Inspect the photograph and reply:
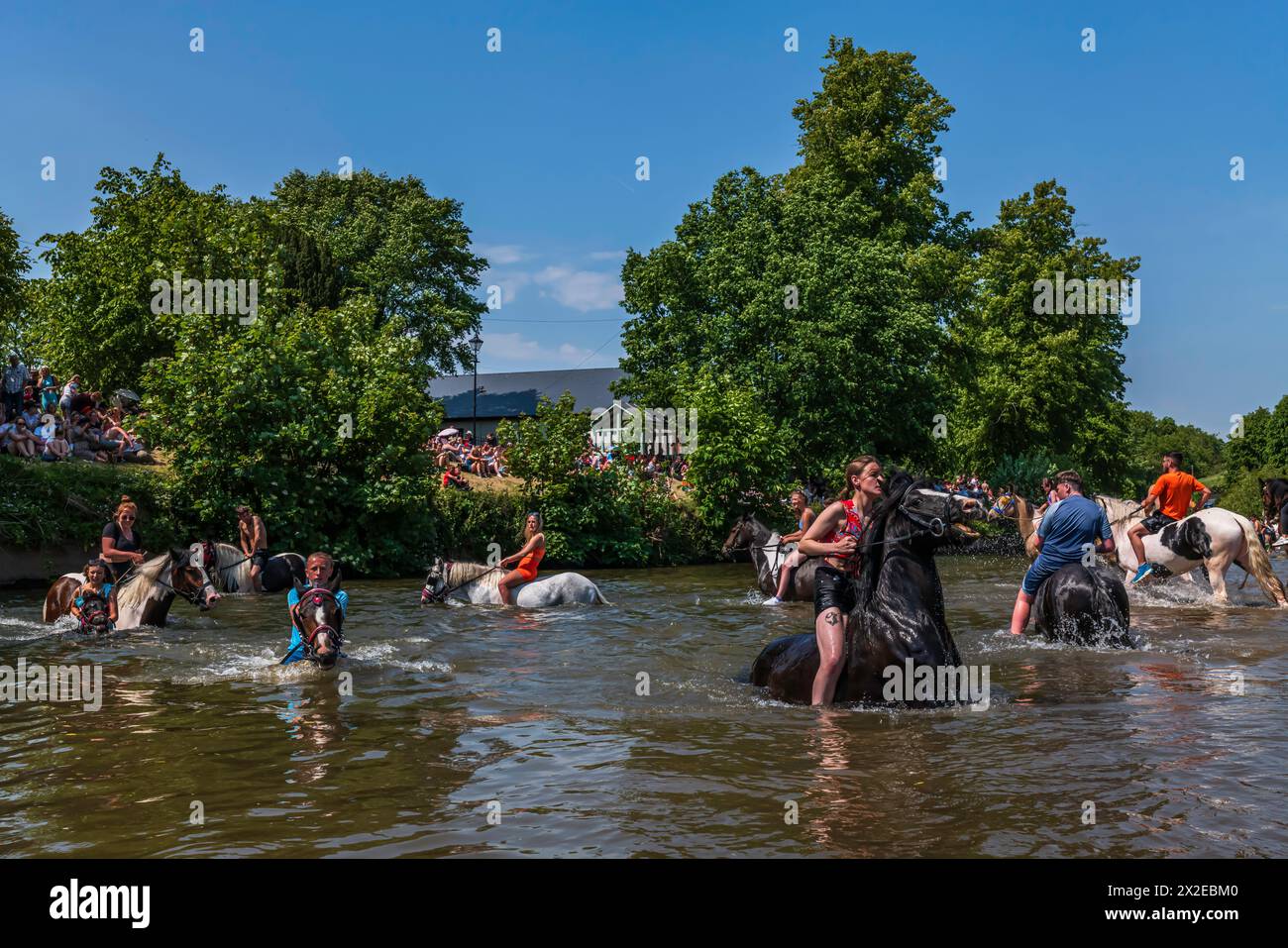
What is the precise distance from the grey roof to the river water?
5559 cm

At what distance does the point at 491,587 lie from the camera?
19234 millimetres

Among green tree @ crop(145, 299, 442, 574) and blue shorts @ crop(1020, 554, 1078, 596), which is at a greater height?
green tree @ crop(145, 299, 442, 574)

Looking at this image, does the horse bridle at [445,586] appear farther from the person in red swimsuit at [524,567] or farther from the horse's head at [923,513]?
the horse's head at [923,513]

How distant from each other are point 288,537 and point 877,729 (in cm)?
2016

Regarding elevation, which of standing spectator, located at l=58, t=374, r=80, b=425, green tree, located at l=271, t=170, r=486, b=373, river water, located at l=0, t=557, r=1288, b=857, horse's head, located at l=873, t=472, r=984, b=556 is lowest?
river water, located at l=0, t=557, r=1288, b=857

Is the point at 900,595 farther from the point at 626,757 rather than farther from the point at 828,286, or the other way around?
the point at 828,286

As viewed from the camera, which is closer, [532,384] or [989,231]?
[989,231]

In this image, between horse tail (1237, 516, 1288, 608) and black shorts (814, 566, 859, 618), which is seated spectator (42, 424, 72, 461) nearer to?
black shorts (814, 566, 859, 618)

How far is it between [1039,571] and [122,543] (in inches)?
489

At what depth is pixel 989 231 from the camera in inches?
1913

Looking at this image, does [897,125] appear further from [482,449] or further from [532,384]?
[532,384]

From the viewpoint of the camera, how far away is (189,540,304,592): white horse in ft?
66.9

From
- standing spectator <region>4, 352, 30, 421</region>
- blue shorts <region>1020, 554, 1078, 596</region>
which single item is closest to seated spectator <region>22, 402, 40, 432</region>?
standing spectator <region>4, 352, 30, 421</region>
